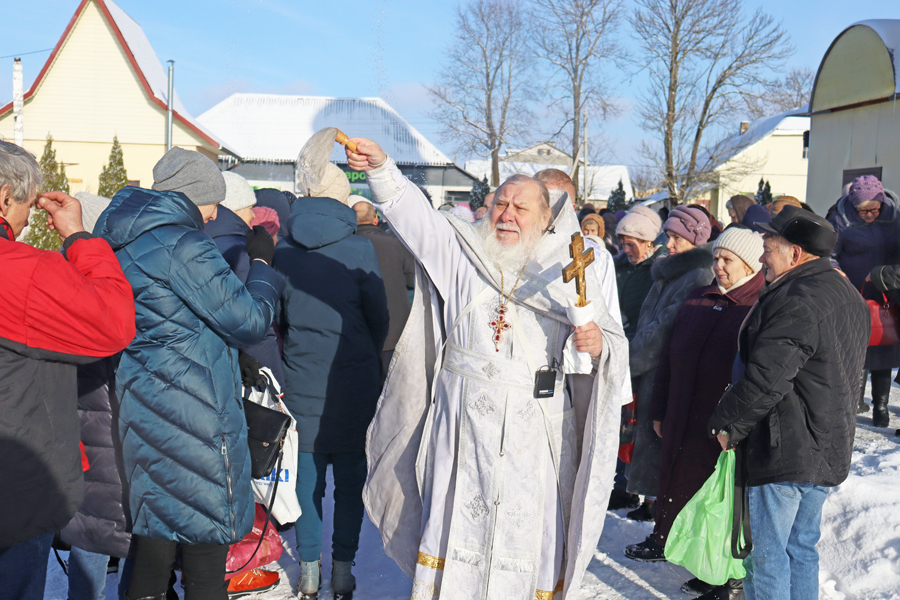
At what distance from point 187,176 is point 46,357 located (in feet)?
3.22

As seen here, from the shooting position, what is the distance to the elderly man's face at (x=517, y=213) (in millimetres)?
3016

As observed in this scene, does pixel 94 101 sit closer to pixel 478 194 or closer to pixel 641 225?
pixel 478 194

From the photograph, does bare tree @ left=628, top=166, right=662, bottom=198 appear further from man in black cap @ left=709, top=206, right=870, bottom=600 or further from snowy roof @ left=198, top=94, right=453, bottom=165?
man in black cap @ left=709, top=206, right=870, bottom=600

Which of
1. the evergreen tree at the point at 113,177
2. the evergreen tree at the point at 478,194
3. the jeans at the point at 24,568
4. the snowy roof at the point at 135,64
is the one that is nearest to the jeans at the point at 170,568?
the jeans at the point at 24,568

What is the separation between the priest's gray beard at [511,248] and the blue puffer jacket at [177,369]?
0.97 m

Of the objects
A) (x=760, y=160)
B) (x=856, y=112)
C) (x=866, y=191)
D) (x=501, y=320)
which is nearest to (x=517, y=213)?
(x=501, y=320)

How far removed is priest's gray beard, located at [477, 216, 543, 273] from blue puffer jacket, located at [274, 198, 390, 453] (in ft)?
3.35

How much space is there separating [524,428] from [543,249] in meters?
0.75

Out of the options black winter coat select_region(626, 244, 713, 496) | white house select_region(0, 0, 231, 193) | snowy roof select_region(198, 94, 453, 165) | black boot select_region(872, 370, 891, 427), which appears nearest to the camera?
black winter coat select_region(626, 244, 713, 496)

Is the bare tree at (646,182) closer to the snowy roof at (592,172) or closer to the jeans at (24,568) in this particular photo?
the snowy roof at (592,172)

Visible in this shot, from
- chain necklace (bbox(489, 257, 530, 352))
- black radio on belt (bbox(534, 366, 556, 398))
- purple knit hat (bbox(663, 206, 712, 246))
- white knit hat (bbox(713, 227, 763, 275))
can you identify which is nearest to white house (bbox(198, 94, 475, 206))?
purple knit hat (bbox(663, 206, 712, 246))

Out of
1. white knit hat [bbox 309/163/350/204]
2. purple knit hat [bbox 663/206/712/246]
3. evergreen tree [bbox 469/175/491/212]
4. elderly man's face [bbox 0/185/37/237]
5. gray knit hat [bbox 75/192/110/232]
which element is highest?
evergreen tree [bbox 469/175/491/212]

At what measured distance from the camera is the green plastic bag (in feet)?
10.7

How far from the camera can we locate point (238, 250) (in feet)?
12.6
